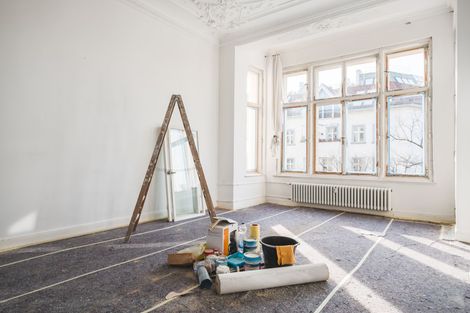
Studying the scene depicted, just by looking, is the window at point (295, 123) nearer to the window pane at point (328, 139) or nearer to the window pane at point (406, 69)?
the window pane at point (328, 139)

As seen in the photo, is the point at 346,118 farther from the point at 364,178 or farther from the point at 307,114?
the point at 364,178

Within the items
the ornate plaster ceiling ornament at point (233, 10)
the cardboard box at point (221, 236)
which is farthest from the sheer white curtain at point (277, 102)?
the cardboard box at point (221, 236)

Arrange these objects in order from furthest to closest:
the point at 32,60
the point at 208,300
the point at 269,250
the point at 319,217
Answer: the point at 319,217, the point at 32,60, the point at 269,250, the point at 208,300

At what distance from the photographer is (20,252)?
2.83m

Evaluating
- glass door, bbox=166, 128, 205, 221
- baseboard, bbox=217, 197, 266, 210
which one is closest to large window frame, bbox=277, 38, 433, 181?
baseboard, bbox=217, 197, 266, 210

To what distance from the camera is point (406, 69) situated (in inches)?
193

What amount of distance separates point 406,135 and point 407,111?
16.4 inches

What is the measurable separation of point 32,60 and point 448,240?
5293mm

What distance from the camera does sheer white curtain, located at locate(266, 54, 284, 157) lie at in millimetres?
6094

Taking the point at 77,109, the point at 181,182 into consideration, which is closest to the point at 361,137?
the point at 181,182

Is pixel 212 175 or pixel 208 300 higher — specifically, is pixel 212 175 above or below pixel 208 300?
above

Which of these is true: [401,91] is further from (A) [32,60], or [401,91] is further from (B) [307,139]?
(A) [32,60]

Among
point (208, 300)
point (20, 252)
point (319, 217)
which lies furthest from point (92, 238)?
point (319, 217)

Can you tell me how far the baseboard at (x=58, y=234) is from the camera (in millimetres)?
2943
